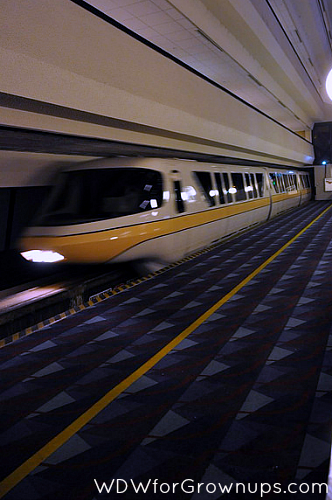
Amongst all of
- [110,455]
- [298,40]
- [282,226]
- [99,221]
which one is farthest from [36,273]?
[298,40]

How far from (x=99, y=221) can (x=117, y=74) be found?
80.5 inches

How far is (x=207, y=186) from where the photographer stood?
894cm

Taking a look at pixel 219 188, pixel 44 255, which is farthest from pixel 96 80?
pixel 219 188

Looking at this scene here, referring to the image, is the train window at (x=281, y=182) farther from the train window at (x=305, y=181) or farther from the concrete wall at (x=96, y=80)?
the concrete wall at (x=96, y=80)

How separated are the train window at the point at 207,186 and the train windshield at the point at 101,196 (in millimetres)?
1975

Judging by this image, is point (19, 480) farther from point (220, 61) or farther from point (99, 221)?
point (220, 61)

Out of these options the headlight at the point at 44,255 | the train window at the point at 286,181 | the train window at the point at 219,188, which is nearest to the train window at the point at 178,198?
the train window at the point at 219,188

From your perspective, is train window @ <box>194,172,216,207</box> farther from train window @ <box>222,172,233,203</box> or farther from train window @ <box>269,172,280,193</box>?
train window @ <box>269,172,280,193</box>

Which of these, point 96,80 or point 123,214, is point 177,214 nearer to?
point 123,214

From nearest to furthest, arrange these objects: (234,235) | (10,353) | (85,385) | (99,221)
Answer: (85,385) < (10,353) < (99,221) < (234,235)

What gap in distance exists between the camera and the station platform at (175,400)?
2.12 m

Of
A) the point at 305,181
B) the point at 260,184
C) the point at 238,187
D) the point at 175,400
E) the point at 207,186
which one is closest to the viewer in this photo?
the point at 175,400

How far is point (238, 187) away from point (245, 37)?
11.8ft

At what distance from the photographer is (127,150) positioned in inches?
318
